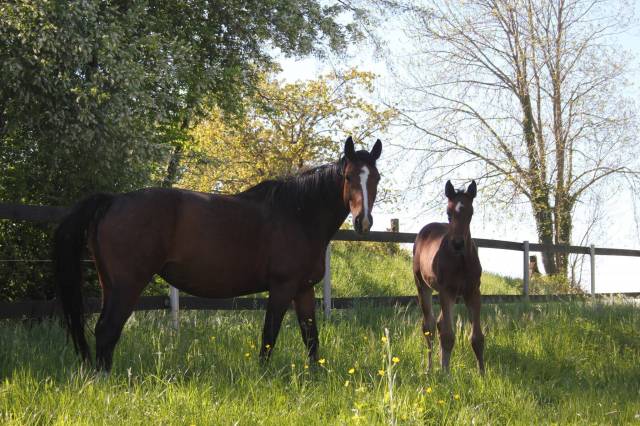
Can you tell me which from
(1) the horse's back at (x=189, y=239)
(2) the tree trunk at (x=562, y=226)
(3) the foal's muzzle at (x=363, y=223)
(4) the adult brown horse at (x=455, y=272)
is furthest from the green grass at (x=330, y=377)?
(2) the tree trunk at (x=562, y=226)

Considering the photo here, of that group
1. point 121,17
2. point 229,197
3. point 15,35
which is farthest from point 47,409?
point 121,17

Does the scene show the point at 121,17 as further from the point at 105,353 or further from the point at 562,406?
the point at 562,406

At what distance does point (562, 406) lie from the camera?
18.8 feet

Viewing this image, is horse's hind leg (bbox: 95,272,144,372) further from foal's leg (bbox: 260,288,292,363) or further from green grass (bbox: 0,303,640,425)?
foal's leg (bbox: 260,288,292,363)

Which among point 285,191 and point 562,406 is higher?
point 285,191

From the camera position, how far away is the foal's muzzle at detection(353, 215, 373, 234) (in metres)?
5.80

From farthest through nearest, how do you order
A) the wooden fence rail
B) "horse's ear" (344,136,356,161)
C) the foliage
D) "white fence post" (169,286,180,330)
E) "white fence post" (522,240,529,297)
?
"white fence post" (522,240,529,297) → the foliage → "white fence post" (169,286,180,330) → the wooden fence rail → "horse's ear" (344,136,356,161)

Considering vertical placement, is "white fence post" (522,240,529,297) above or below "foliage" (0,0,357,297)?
below

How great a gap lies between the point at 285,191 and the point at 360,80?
21.9m

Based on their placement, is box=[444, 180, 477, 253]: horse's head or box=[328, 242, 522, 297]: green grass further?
box=[328, 242, 522, 297]: green grass

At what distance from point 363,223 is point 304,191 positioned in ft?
3.20

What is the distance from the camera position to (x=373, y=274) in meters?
17.7

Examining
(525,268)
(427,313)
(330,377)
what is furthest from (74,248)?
(525,268)

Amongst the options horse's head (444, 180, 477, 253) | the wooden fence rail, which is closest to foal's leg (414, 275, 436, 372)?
horse's head (444, 180, 477, 253)
